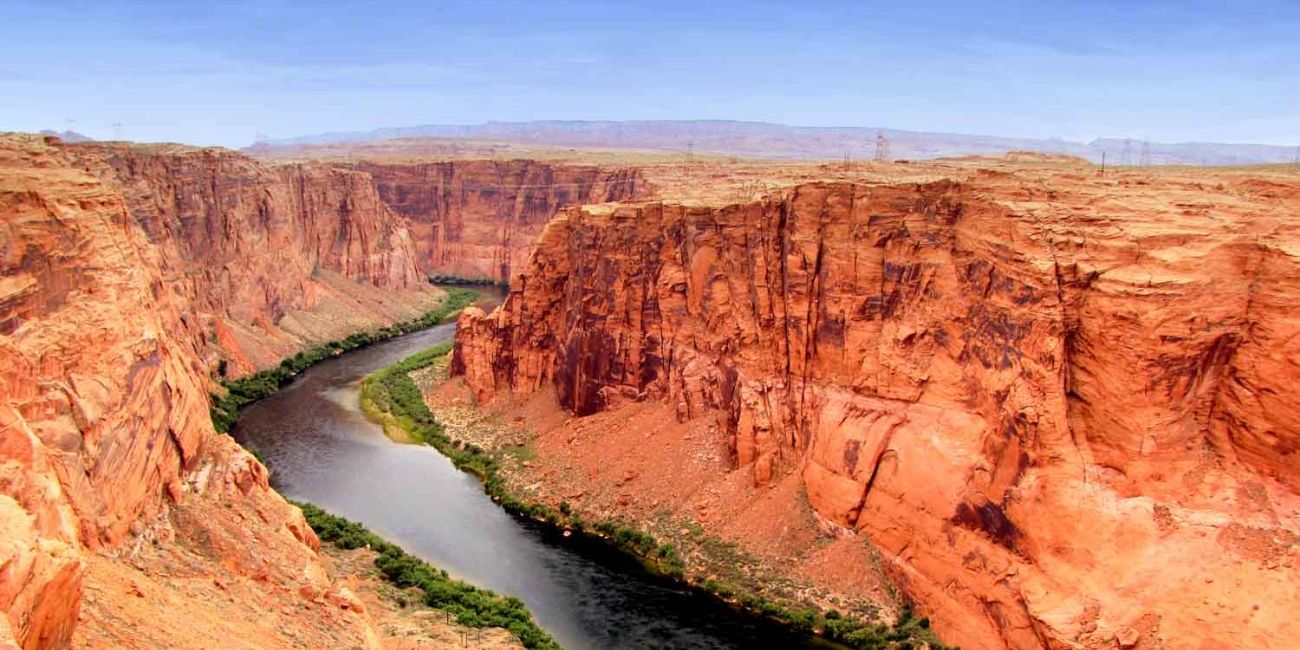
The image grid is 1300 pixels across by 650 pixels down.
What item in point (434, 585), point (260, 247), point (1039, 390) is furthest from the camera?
point (260, 247)

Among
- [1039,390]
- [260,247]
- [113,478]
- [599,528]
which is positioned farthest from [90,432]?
[260,247]

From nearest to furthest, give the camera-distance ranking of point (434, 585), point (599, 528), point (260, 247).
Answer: point (434, 585), point (599, 528), point (260, 247)

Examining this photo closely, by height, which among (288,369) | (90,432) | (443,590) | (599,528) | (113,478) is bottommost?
(599,528)

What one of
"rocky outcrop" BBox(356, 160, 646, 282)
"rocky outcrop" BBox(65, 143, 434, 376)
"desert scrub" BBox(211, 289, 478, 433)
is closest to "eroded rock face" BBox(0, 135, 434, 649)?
"desert scrub" BBox(211, 289, 478, 433)

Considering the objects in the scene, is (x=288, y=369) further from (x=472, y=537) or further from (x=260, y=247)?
(x=472, y=537)

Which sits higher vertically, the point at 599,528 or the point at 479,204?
the point at 479,204

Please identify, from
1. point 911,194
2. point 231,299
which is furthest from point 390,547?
point 231,299
